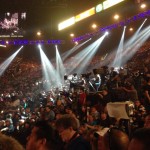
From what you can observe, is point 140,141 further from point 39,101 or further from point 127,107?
point 39,101

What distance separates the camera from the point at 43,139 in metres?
2.81

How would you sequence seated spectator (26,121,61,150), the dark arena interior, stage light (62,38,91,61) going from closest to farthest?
seated spectator (26,121,61,150)
the dark arena interior
stage light (62,38,91,61)

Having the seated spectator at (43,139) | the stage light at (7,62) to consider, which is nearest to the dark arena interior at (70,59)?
the stage light at (7,62)

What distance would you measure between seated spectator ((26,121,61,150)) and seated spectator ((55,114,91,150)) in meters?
0.62

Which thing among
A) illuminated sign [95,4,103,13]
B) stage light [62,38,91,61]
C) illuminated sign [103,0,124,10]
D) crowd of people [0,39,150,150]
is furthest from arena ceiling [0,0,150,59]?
crowd of people [0,39,150,150]

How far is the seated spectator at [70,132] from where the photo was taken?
11.6 feet

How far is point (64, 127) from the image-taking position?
12.7ft

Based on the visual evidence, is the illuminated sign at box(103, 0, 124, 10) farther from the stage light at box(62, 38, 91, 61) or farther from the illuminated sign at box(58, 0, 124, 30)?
the stage light at box(62, 38, 91, 61)

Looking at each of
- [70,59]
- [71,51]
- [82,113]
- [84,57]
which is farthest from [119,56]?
[82,113]

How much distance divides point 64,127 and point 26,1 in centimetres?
2329

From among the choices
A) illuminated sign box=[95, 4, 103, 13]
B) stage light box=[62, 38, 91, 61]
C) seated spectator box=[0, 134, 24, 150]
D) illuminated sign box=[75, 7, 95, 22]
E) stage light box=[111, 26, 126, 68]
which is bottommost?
seated spectator box=[0, 134, 24, 150]

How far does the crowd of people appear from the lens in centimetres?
286

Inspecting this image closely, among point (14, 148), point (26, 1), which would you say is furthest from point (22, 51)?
point (14, 148)

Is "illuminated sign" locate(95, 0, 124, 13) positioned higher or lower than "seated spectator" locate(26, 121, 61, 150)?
higher
